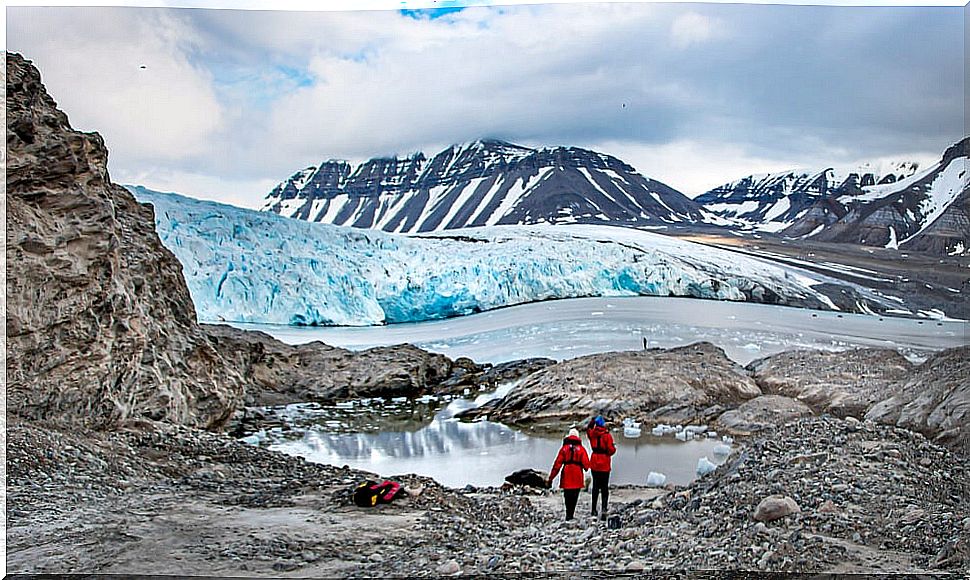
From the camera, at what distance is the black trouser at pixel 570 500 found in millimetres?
3537

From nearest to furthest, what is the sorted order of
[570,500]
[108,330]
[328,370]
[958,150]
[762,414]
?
[570,500] → [958,150] → [762,414] → [108,330] → [328,370]

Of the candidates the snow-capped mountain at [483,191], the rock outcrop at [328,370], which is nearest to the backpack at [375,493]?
the rock outcrop at [328,370]

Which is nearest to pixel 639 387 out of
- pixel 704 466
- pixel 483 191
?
pixel 704 466

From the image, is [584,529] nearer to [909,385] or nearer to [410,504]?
[410,504]

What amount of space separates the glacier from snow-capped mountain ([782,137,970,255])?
304mm

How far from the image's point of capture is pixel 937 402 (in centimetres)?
366

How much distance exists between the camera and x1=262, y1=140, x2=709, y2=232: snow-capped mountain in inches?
183

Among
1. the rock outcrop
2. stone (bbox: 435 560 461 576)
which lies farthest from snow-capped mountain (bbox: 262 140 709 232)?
stone (bbox: 435 560 461 576)

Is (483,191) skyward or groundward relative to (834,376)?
skyward

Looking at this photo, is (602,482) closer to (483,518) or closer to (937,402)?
(483,518)

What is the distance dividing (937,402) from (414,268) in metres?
3.00

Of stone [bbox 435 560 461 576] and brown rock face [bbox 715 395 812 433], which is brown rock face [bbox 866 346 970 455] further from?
stone [bbox 435 560 461 576]

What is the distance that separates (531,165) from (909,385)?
2239 mm

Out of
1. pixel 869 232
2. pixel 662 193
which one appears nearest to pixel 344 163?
pixel 662 193
